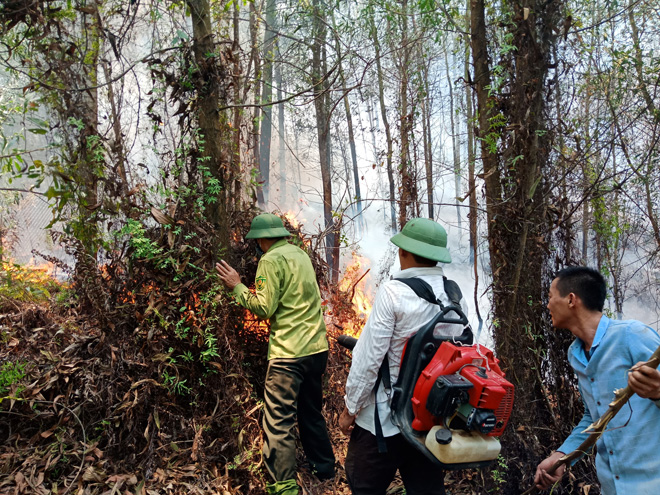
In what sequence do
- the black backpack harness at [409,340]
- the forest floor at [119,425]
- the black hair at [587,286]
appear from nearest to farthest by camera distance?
1. the black hair at [587,286]
2. the black backpack harness at [409,340]
3. the forest floor at [119,425]

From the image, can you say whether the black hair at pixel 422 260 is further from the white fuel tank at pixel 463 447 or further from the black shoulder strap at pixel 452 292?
the white fuel tank at pixel 463 447

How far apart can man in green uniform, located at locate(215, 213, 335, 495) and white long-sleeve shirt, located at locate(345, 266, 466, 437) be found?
4.31 ft

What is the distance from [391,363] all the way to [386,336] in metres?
0.21

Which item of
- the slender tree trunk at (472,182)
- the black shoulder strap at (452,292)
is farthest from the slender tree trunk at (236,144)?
the black shoulder strap at (452,292)

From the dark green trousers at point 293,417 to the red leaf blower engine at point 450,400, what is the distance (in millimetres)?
1504

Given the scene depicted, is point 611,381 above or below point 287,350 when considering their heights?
above

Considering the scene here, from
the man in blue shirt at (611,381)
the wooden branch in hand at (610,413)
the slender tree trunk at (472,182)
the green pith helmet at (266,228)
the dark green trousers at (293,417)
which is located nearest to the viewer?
the wooden branch in hand at (610,413)

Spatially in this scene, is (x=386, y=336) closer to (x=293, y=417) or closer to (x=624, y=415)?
(x=624, y=415)

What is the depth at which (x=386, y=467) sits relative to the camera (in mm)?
3047

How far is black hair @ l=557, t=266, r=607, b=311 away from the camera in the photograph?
2.60 meters

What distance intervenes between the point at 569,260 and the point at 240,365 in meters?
3.22

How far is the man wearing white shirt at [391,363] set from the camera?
115 inches

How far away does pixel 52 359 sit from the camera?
14.1ft

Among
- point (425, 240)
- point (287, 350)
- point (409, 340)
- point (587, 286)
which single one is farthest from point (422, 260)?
point (287, 350)
